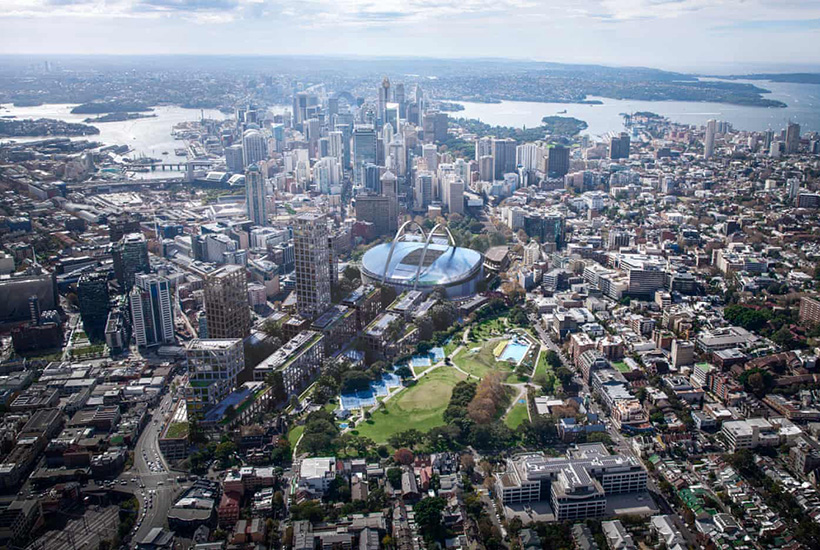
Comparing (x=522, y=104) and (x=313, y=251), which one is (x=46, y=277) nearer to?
(x=313, y=251)

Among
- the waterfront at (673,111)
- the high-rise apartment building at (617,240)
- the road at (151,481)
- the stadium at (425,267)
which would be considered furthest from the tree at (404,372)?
the waterfront at (673,111)

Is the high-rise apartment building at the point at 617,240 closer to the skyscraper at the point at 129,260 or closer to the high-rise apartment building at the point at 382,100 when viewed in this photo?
the skyscraper at the point at 129,260

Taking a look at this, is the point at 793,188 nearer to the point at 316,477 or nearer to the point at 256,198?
the point at 256,198

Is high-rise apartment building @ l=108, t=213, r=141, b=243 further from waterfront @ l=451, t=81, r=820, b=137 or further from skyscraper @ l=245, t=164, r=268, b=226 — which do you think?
waterfront @ l=451, t=81, r=820, b=137

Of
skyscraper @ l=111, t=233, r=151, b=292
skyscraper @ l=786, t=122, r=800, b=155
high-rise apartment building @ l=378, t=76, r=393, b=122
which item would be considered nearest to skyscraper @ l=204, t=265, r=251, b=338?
skyscraper @ l=111, t=233, r=151, b=292

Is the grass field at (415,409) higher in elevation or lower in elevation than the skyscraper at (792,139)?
lower

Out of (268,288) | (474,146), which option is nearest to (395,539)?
(268,288)
